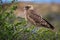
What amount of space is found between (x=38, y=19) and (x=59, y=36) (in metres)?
0.93

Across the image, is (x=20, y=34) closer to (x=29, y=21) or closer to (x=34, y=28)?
(x=34, y=28)

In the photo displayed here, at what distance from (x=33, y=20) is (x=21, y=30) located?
1.22 m

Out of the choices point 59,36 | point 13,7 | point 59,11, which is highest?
point 13,7

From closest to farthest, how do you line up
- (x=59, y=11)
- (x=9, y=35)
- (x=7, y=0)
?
(x=9, y=35), (x=7, y=0), (x=59, y=11)

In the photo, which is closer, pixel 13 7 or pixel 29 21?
pixel 13 7

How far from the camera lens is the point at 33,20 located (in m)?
8.35

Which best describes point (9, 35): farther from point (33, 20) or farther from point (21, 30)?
point (33, 20)

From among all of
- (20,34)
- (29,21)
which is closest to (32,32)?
(20,34)

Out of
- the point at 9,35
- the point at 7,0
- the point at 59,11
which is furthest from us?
the point at 59,11

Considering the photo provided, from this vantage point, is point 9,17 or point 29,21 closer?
point 9,17

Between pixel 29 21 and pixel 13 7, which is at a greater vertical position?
pixel 13 7

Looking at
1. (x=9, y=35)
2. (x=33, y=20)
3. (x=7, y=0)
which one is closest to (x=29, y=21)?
(x=33, y=20)

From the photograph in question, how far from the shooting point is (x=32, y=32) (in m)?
7.28

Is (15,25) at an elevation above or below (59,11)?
above
